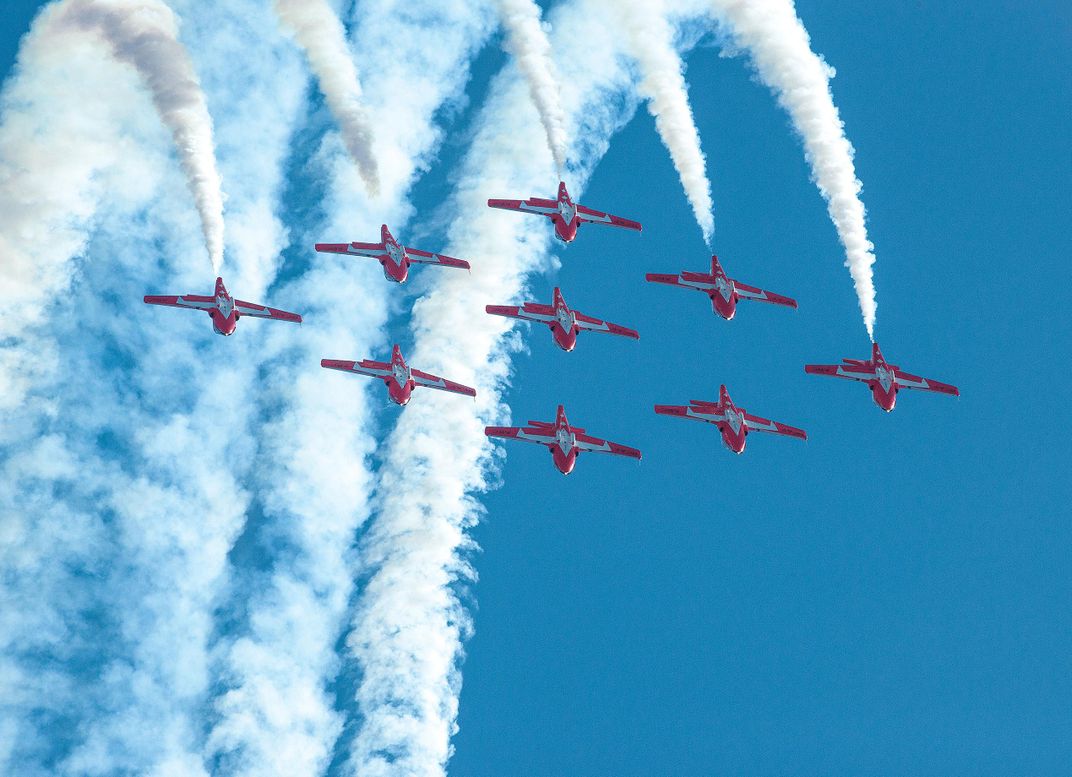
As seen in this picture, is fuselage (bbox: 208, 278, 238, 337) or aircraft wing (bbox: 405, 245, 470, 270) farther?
aircraft wing (bbox: 405, 245, 470, 270)

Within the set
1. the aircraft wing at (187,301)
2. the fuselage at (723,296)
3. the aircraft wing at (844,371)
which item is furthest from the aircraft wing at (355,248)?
the aircraft wing at (844,371)

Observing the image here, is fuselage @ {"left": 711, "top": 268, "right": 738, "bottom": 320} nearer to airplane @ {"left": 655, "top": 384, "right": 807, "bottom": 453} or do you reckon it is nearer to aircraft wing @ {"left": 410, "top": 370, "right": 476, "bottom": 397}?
airplane @ {"left": 655, "top": 384, "right": 807, "bottom": 453}

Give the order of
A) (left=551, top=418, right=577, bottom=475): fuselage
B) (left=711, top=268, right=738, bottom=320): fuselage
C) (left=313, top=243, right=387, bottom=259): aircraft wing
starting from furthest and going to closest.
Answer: (left=711, top=268, right=738, bottom=320): fuselage, (left=313, top=243, right=387, bottom=259): aircraft wing, (left=551, top=418, right=577, bottom=475): fuselage

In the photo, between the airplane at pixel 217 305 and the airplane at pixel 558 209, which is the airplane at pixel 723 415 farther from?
the airplane at pixel 217 305

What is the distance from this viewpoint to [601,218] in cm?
7650

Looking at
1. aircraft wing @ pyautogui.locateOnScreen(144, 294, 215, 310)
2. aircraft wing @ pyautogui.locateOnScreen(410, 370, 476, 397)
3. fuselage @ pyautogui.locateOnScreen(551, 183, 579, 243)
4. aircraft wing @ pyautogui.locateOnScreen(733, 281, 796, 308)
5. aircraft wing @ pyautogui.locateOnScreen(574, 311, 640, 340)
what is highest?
fuselage @ pyautogui.locateOnScreen(551, 183, 579, 243)

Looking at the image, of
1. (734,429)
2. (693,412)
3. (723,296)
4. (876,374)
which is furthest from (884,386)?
(693,412)

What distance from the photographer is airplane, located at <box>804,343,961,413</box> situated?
73.4m

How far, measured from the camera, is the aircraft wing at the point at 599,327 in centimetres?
7438

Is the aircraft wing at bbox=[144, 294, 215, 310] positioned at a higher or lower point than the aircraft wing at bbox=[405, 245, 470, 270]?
lower

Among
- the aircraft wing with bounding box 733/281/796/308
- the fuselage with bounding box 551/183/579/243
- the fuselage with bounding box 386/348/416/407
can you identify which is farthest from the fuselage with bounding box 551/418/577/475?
the aircraft wing with bounding box 733/281/796/308

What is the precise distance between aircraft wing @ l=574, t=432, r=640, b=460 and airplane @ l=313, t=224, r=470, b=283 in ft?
36.5

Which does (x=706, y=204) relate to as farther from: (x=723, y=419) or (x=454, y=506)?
(x=454, y=506)

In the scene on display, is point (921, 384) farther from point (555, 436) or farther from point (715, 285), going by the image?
point (555, 436)
